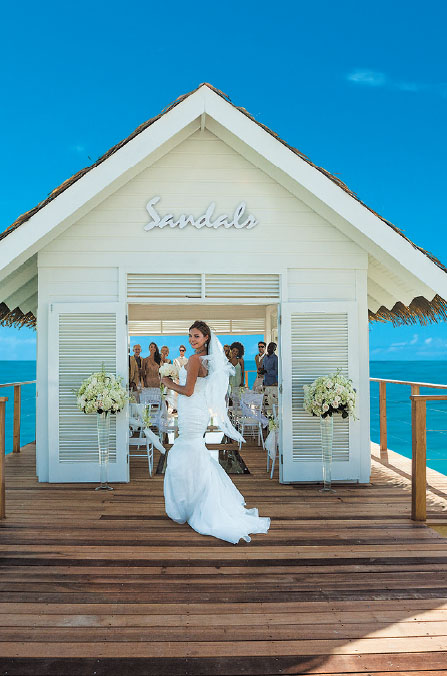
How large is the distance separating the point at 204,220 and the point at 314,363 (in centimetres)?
231

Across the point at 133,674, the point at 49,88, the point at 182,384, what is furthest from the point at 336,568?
the point at 49,88

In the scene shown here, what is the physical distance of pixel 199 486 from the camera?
539 centimetres

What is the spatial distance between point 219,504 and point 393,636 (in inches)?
90.3

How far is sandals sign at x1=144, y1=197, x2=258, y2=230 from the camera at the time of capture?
7012 millimetres

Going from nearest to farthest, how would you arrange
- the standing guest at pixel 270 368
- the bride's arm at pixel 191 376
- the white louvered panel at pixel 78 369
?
the bride's arm at pixel 191 376 < the white louvered panel at pixel 78 369 < the standing guest at pixel 270 368

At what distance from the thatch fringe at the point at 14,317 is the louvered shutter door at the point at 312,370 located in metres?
4.52

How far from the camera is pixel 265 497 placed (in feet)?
21.3

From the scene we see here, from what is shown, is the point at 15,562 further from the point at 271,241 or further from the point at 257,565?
the point at 271,241

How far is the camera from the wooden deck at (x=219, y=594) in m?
3.09

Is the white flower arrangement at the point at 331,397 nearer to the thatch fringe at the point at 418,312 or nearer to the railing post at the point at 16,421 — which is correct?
the thatch fringe at the point at 418,312

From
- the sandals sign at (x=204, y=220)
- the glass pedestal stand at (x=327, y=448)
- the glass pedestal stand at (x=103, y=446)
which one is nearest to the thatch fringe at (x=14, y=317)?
the glass pedestal stand at (x=103, y=446)

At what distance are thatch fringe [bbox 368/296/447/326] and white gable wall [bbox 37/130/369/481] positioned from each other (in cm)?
187

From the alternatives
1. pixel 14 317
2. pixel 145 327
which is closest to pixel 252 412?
pixel 14 317

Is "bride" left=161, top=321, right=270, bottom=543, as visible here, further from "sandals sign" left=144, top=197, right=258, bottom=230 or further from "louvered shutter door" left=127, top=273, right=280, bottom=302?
"sandals sign" left=144, top=197, right=258, bottom=230
